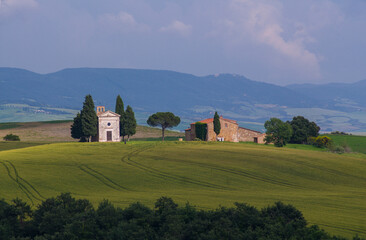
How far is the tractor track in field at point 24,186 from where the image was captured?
172 feet

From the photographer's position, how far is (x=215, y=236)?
110ft

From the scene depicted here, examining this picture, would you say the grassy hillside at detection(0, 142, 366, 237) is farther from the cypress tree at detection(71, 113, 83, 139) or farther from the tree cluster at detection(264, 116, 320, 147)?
the tree cluster at detection(264, 116, 320, 147)

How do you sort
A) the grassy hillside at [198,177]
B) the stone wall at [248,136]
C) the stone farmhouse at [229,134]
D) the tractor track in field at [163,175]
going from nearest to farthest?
the grassy hillside at [198,177]
the tractor track in field at [163,175]
the stone farmhouse at [229,134]
the stone wall at [248,136]

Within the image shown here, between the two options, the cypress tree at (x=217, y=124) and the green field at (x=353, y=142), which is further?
the green field at (x=353, y=142)

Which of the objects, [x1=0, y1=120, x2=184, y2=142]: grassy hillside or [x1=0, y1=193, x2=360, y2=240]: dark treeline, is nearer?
[x1=0, y1=193, x2=360, y2=240]: dark treeline

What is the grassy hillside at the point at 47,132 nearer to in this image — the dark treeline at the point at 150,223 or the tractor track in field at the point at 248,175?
the tractor track in field at the point at 248,175

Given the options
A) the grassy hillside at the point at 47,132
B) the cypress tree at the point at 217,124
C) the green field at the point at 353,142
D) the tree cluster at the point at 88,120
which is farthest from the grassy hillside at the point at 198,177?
the grassy hillside at the point at 47,132

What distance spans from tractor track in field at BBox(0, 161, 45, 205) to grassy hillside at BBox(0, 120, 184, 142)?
77053 millimetres

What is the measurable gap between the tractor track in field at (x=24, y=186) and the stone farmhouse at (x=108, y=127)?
141 ft

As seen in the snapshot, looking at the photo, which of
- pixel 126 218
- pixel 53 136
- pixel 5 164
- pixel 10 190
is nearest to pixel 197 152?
pixel 5 164

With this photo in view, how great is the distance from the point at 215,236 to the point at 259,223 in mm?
4692

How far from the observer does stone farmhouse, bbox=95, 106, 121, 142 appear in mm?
111750

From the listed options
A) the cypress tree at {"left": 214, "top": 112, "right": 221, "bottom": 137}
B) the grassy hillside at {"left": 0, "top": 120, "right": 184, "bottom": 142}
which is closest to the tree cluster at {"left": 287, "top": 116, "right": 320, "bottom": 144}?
the cypress tree at {"left": 214, "top": 112, "right": 221, "bottom": 137}

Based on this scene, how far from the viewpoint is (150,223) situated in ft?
123
